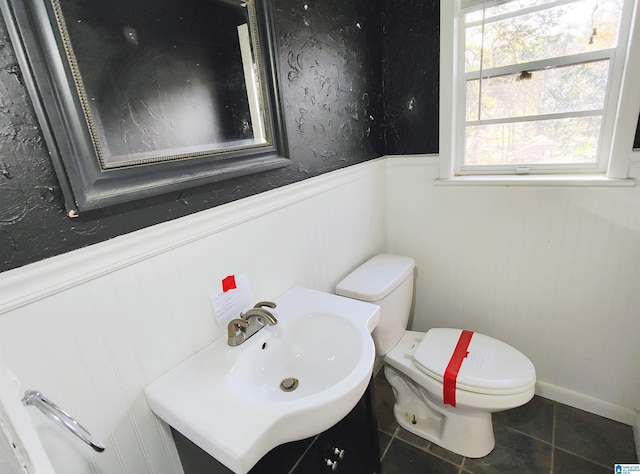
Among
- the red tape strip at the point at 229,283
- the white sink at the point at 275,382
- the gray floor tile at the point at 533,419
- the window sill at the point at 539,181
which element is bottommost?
the gray floor tile at the point at 533,419

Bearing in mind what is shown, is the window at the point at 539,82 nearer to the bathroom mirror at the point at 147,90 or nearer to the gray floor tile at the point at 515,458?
the bathroom mirror at the point at 147,90

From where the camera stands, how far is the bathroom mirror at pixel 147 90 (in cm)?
Result: 57

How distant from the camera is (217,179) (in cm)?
85

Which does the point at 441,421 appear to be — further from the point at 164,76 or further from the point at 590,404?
the point at 164,76

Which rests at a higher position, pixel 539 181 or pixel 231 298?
pixel 539 181

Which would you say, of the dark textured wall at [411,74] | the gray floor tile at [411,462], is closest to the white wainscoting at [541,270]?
the dark textured wall at [411,74]

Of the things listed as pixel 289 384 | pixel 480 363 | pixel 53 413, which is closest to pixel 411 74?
pixel 480 363

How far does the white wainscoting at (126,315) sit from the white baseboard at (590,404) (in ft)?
4.71

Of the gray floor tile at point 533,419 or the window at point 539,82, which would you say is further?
the gray floor tile at point 533,419

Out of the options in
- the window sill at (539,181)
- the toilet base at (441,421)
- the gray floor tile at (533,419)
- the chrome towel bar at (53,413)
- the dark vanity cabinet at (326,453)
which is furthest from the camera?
the gray floor tile at (533,419)

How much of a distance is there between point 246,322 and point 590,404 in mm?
1642

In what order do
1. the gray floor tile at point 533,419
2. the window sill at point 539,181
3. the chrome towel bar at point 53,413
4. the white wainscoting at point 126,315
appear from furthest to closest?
the gray floor tile at point 533,419 < the window sill at point 539,181 < the white wainscoting at point 126,315 < the chrome towel bar at point 53,413

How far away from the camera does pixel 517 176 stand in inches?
57.3

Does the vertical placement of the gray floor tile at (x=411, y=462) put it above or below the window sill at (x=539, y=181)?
below
